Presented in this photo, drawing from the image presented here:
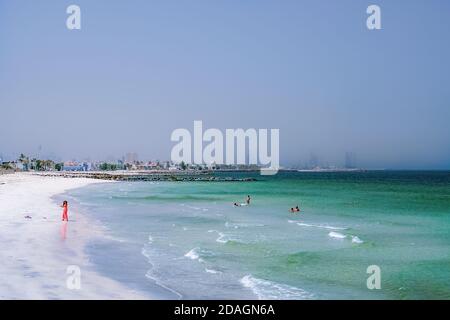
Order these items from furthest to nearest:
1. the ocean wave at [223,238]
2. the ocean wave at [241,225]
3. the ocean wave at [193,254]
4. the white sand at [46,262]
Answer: the ocean wave at [241,225], the ocean wave at [223,238], the ocean wave at [193,254], the white sand at [46,262]

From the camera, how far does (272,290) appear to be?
13.0 metres

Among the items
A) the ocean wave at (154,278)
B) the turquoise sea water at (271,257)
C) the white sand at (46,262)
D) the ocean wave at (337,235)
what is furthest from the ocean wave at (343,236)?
the white sand at (46,262)

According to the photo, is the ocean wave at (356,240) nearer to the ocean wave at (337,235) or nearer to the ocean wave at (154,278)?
Result: the ocean wave at (337,235)

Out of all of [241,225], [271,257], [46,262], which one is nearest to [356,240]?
[271,257]

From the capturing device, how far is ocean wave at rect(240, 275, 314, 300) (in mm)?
12327

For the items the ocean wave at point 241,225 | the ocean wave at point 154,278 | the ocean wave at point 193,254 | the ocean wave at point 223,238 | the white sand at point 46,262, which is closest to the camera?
the white sand at point 46,262

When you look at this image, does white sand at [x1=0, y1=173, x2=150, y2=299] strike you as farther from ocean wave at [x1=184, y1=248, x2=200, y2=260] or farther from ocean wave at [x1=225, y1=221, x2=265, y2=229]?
ocean wave at [x1=225, y1=221, x2=265, y2=229]

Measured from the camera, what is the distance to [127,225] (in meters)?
26.4

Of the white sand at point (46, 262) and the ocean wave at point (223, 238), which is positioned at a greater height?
the white sand at point (46, 262)

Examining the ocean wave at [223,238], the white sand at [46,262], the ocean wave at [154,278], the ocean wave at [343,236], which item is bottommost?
the ocean wave at [343,236]

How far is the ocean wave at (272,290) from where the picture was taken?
12.3m

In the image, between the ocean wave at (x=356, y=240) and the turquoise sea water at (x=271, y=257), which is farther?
the ocean wave at (x=356, y=240)
